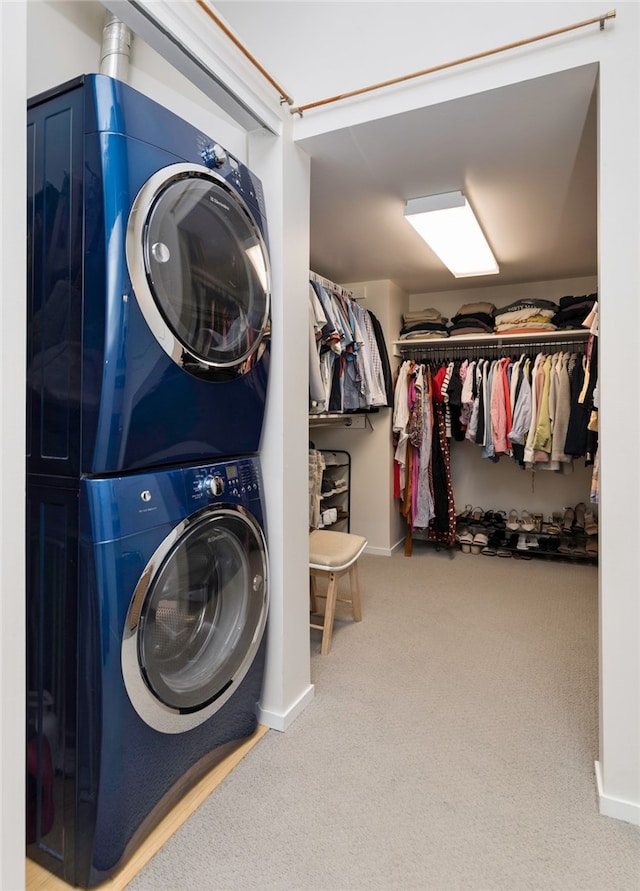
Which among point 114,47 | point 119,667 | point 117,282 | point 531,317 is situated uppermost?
Result: point 114,47

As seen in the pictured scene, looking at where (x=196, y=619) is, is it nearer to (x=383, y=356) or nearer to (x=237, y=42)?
(x=237, y=42)

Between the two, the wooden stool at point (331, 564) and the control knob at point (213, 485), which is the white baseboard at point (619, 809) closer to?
the wooden stool at point (331, 564)

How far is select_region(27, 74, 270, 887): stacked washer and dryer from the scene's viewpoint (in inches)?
43.1

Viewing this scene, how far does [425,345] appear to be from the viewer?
412cm

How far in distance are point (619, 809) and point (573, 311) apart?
3150 millimetres

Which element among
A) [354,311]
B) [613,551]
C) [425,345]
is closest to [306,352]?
[613,551]

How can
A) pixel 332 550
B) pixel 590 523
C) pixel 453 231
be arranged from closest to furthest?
1. pixel 332 550
2. pixel 453 231
3. pixel 590 523

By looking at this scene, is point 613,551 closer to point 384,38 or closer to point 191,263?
point 191,263

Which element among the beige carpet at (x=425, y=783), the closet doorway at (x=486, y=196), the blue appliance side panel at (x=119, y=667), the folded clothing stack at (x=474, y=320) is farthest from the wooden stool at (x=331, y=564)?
the folded clothing stack at (x=474, y=320)

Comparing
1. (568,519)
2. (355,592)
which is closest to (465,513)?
(568,519)

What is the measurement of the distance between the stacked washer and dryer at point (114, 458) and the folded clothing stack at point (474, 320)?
116 inches

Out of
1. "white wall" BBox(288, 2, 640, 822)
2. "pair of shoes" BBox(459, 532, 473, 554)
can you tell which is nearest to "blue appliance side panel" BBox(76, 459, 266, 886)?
"white wall" BBox(288, 2, 640, 822)

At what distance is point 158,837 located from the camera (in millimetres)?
1276

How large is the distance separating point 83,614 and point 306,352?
1205mm
